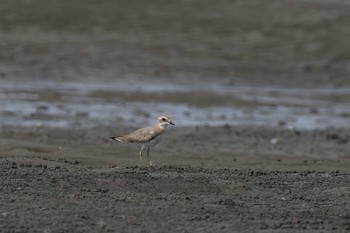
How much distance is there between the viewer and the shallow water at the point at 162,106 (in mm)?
16484

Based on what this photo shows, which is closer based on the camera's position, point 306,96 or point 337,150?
point 337,150

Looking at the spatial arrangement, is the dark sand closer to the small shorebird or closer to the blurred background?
the blurred background

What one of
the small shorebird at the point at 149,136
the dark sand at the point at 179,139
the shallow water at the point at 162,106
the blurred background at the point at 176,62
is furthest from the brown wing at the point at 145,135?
the blurred background at the point at 176,62

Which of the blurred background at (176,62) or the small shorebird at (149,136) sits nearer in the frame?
the small shorebird at (149,136)

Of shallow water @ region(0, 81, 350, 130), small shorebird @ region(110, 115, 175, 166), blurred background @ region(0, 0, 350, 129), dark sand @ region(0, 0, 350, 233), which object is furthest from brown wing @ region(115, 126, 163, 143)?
blurred background @ region(0, 0, 350, 129)

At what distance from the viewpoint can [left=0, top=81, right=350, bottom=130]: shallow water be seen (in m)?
16.5

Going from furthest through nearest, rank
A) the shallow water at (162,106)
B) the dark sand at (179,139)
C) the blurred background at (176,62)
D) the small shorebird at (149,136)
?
1. the blurred background at (176,62)
2. the shallow water at (162,106)
3. the small shorebird at (149,136)
4. the dark sand at (179,139)

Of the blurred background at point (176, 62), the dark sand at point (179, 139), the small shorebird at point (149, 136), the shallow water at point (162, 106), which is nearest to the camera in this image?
the dark sand at point (179, 139)

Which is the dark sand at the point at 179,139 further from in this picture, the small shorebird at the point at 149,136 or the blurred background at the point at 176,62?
the small shorebird at the point at 149,136

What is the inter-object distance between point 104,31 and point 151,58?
198 centimetres

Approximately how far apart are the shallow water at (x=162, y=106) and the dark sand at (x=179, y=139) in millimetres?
527

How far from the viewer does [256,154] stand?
45.5ft

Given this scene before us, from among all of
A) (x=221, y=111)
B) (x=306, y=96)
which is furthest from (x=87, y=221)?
(x=306, y=96)

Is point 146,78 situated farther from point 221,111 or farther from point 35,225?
point 35,225
